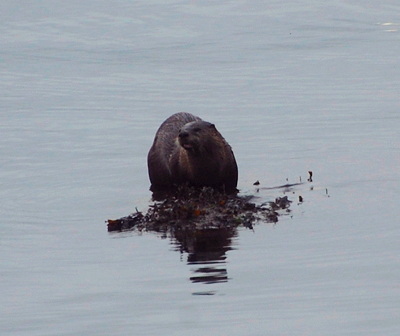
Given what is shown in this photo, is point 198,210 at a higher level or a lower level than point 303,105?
lower

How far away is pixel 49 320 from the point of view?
8.23 meters

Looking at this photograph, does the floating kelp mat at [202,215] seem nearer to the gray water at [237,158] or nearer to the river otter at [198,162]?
the gray water at [237,158]

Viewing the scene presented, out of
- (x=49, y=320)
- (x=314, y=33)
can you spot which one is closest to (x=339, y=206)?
(x=49, y=320)

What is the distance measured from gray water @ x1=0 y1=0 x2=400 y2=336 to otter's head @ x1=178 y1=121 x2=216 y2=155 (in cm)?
66

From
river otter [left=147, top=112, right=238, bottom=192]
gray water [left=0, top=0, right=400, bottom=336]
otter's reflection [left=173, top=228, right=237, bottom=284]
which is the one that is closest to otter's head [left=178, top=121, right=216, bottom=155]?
river otter [left=147, top=112, right=238, bottom=192]

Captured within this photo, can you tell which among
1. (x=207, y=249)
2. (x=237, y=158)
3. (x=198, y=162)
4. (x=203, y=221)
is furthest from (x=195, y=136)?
(x=207, y=249)

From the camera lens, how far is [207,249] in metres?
10.2

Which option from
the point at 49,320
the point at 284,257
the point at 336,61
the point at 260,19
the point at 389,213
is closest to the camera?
the point at 49,320

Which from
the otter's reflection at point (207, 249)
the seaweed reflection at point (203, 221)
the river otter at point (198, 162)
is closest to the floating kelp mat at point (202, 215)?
the seaweed reflection at point (203, 221)

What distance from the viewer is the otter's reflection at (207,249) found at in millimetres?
9250

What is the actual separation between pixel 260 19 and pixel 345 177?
18346mm

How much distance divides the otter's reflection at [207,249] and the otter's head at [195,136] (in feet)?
7.08

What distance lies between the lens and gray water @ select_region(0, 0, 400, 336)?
27.5 ft

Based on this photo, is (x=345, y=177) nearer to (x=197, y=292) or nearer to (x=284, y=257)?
(x=284, y=257)
